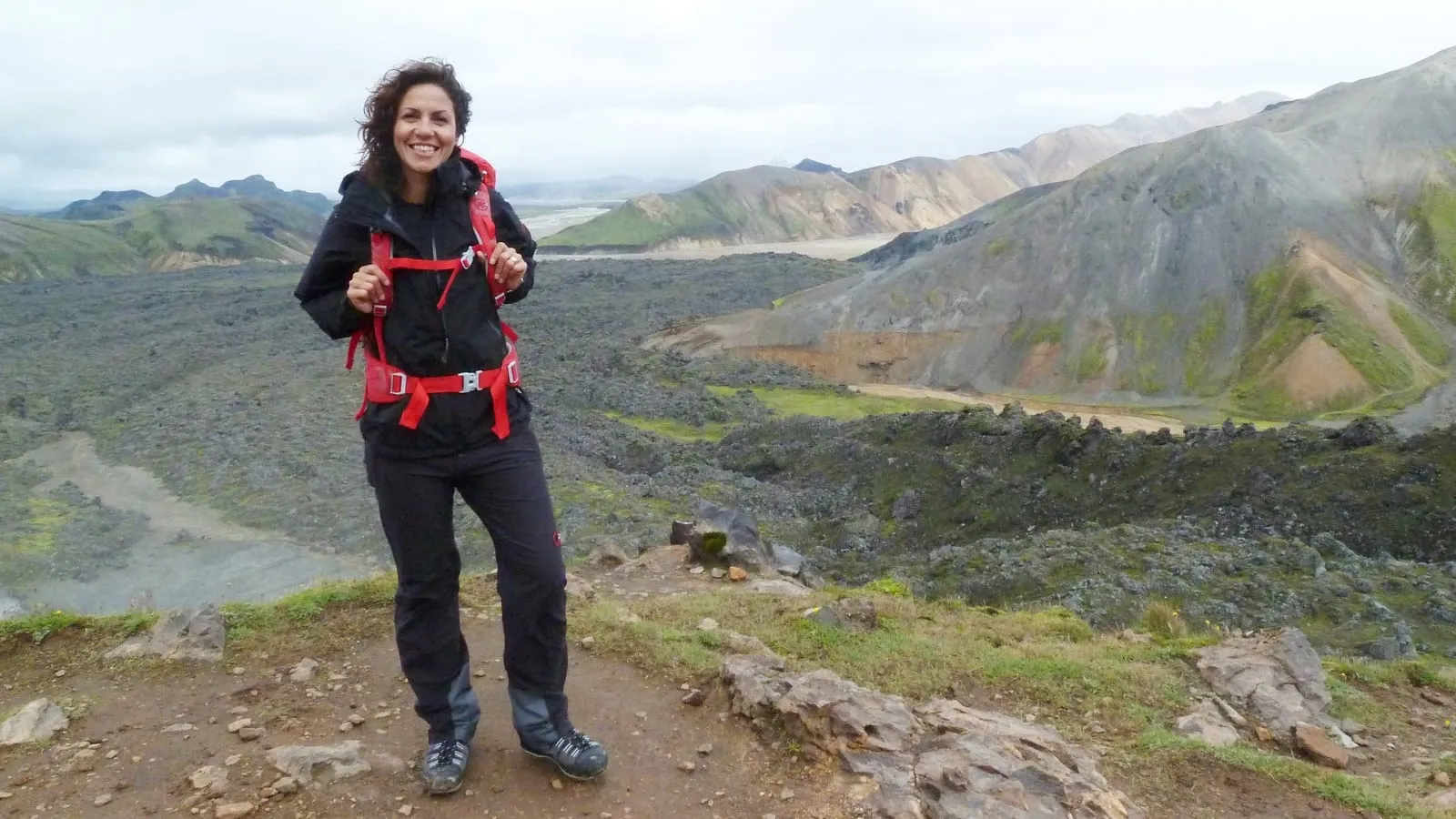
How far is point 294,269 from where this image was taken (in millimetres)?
110750

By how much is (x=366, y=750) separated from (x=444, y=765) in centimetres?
66

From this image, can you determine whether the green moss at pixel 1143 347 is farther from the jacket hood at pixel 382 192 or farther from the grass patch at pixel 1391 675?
the jacket hood at pixel 382 192

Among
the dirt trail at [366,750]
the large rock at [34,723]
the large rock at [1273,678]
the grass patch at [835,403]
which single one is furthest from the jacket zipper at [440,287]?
the grass patch at [835,403]

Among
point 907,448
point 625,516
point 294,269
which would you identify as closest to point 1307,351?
point 907,448

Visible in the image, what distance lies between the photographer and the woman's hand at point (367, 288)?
12.8 feet

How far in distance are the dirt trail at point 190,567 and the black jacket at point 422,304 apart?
1467 cm

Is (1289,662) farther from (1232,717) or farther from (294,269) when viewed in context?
(294,269)

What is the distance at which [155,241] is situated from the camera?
131 meters

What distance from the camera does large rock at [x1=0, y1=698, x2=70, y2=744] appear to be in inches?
195

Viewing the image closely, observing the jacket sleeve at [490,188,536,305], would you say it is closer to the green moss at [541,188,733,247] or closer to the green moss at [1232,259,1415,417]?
the green moss at [1232,259,1415,417]

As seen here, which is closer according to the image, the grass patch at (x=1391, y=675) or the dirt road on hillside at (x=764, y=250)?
the grass patch at (x=1391, y=675)

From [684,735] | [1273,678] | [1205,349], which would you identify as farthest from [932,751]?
[1205,349]

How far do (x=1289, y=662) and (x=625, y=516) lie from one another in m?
17.3

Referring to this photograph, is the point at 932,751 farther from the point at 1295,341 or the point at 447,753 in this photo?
Answer: the point at 1295,341
